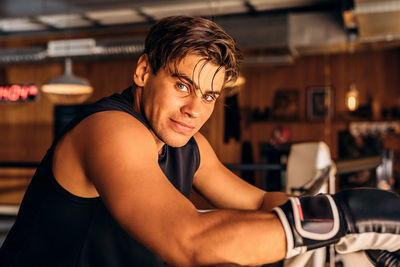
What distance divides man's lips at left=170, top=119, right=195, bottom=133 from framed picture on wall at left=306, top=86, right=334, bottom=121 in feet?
21.6

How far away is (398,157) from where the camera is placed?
6730mm

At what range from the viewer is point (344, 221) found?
2.36 ft

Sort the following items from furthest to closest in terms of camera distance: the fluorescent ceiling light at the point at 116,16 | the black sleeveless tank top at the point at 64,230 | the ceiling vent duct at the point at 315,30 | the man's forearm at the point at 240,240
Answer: the fluorescent ceiling light at the point at 116,16, the ceiling vent duct at the point at 315,30, the black sleeveless tank top at the point at 64,230, the man's forearm at the point at 240,240

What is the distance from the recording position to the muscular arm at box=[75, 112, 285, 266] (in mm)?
685

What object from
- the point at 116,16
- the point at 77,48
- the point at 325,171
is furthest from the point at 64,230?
the point at 116,16

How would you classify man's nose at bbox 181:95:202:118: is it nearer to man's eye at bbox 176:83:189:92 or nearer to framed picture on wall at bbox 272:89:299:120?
man's eye at bbox 176:83:189:92

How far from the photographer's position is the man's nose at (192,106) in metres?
0.98

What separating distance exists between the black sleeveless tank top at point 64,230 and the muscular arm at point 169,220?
0.16 meters

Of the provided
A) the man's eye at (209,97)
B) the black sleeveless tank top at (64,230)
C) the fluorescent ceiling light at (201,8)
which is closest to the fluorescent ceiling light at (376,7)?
the fluorescent ceiling light at (201,8)

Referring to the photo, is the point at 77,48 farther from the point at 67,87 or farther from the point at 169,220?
the point at 169,220

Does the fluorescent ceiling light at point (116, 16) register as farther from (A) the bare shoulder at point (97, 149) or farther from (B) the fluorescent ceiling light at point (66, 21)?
(A) the bare shoulder at point (97, 149)

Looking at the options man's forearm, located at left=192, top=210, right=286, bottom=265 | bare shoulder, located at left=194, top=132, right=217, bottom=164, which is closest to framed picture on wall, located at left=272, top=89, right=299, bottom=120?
bare shoulder, located at left=194, top=132, right=217, bottom=164

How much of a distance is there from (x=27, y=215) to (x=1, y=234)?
420 centimetres

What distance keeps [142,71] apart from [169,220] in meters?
0.51
